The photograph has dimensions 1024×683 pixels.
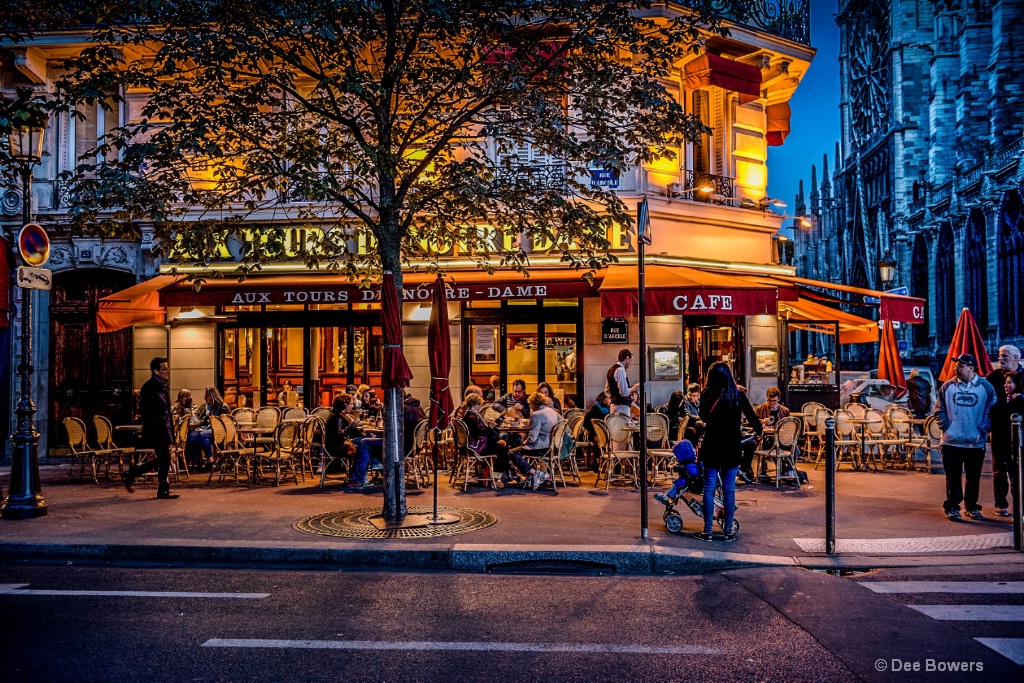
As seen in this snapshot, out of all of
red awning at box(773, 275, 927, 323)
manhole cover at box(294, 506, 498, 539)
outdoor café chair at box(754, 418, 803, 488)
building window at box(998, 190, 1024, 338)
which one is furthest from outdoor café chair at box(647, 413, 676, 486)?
building window at box(998, 190, 1024, 338)

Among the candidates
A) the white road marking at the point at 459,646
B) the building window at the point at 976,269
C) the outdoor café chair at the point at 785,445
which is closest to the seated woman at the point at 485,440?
the outdoor café chair at the point at 785,445

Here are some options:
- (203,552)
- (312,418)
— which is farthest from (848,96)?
(203,552)

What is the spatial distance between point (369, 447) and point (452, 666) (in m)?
7.08

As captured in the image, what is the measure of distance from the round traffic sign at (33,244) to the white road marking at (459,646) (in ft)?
20.1

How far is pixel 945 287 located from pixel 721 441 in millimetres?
45406

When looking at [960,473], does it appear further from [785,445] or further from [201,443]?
[201,443]

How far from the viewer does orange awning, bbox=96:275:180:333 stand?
13625 millimetres

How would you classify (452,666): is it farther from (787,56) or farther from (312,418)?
(787,56)

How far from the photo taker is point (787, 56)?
16672 mm

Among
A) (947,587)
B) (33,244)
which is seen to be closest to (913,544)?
(947,587)

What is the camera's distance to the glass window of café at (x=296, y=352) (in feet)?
52.8

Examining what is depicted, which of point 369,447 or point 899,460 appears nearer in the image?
point 369,447

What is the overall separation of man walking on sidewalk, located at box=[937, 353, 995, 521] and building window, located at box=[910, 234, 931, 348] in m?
45.0

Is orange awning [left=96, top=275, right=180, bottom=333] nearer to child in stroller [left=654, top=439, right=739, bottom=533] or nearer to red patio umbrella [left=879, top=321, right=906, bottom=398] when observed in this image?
child in stroller [left=654, top=439, right=739, bottom=533]
